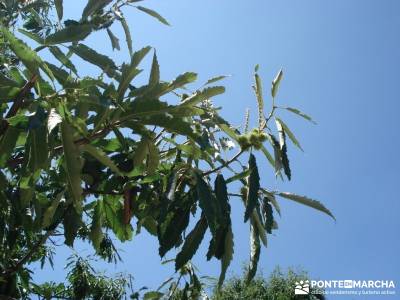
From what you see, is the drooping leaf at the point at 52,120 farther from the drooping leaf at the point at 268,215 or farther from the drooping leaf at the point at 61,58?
the drooping leaf at the point at 268,215

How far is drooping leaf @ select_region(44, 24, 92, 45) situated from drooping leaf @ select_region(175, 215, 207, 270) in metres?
0.77

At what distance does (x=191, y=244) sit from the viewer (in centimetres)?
191

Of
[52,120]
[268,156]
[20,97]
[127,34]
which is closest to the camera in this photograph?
[52,120]

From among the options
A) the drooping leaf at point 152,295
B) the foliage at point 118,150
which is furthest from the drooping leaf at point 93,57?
the drooping leaf at point 152,295

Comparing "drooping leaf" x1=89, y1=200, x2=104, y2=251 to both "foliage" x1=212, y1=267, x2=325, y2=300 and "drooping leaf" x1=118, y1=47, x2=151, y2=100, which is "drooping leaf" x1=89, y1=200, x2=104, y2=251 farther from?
"foliage" x1=212, y1=267, x2=325, y2=300

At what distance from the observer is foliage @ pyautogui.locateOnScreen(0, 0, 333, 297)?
1.45 metres

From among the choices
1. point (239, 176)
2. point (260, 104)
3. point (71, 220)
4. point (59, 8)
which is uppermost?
point (59, 8)

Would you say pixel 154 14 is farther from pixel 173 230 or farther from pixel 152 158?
pixel 173 230

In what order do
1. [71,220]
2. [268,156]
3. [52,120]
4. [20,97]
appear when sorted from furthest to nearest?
[71,220]
[268,156]
[20,97]
[52,120]

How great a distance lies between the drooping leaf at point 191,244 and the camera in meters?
1.88

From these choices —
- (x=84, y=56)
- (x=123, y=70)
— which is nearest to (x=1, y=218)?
(x=84, y=56)

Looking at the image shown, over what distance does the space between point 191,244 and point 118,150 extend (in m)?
0.41

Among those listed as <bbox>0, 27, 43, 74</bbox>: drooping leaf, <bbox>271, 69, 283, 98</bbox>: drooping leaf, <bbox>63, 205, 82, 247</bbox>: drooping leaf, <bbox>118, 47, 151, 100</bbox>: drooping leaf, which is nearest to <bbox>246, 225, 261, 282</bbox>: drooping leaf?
<bbox>271, 69, 283, 98</bbox>: drooping leaf

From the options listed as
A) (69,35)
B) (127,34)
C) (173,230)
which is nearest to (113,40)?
(127,34)
